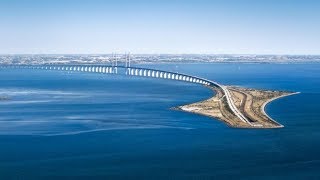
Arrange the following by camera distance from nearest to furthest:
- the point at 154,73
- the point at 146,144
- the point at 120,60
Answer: the point at 146,144 < the point at 154,73 < the point at 120,60

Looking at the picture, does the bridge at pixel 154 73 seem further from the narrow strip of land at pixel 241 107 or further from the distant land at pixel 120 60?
the distant land at pixel 120 60

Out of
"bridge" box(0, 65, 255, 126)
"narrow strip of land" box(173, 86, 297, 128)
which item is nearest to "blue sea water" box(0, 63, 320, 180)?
"narrow strip of land" box(173, 86, 297, 128)

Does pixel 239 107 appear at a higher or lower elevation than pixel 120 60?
higher

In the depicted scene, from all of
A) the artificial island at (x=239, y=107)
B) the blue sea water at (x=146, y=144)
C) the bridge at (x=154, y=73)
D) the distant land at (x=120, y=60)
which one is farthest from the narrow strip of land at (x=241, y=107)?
the distant land at (x=120, y=60)

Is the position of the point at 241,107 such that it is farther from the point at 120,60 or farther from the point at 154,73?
the point at 120,60

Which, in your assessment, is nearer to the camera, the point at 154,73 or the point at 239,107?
the point at 239,107

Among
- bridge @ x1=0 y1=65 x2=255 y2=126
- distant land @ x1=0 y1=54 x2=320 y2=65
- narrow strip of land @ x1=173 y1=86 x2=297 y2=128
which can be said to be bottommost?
distant land @ x1=0 y1=54 x2=320 y2=65

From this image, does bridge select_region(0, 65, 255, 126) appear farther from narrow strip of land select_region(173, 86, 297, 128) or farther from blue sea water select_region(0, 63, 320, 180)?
blue sea water select_region(0, 63, 320, 180)

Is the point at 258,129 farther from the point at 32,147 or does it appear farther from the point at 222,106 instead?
the point at 32,147

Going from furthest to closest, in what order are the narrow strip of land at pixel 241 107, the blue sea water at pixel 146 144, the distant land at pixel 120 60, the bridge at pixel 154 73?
the distant land at pixel 120 60 < the bridge at pixel 154 73 < the narrow strip of land at pixel 241 107 < the blue sea water at pixel 146 144

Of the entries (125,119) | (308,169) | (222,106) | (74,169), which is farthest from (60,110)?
(308,169)

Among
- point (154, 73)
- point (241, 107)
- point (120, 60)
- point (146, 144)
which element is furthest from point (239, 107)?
point (120, 60)
